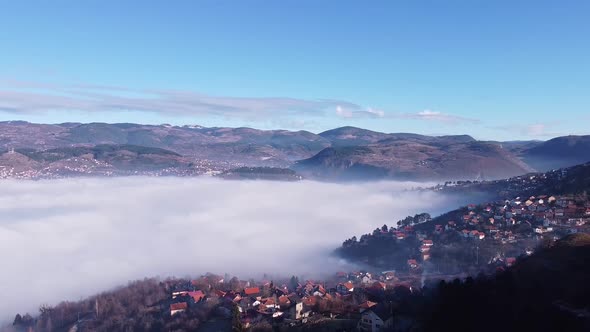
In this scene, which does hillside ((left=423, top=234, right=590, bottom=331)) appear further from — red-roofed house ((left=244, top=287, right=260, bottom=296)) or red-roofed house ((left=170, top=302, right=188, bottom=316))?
red-roofed house ((left=170, top=302, right=188, bottom=316))

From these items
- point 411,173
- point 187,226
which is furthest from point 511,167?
point 187,226

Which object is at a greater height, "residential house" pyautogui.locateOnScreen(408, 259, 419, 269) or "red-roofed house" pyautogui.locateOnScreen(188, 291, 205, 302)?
"residential house" pyautogui.locateOnScreen(408, 259, 419, 269)

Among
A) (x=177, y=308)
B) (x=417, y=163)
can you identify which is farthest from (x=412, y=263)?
(x=417, y=163)

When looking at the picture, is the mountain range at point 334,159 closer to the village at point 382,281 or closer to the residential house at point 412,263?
the village at point 382,281

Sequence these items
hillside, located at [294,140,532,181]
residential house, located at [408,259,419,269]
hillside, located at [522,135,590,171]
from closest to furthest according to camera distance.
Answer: residential house, located at [408,259,419,269]
hillside, located at [294,140,532,181]
hillside, located at [522,135,590,171]

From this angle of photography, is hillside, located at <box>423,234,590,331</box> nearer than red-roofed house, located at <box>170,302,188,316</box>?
Yes

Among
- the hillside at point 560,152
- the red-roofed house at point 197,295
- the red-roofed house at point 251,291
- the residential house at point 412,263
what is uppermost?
the hillside at point 560,152

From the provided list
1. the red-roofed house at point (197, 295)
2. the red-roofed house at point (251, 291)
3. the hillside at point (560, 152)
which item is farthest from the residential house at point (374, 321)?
the hillside at point (560, 152)

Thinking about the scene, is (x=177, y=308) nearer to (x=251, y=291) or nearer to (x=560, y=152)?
(x=251, y=291)

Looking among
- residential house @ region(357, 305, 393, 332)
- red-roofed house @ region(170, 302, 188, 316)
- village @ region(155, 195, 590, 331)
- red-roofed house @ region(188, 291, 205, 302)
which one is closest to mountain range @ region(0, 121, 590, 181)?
village @ region(155, 195, 590, 331)

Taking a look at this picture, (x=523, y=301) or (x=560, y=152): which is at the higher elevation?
(x=560, y=152)

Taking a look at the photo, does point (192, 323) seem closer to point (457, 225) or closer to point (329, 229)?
point (457, 225)
